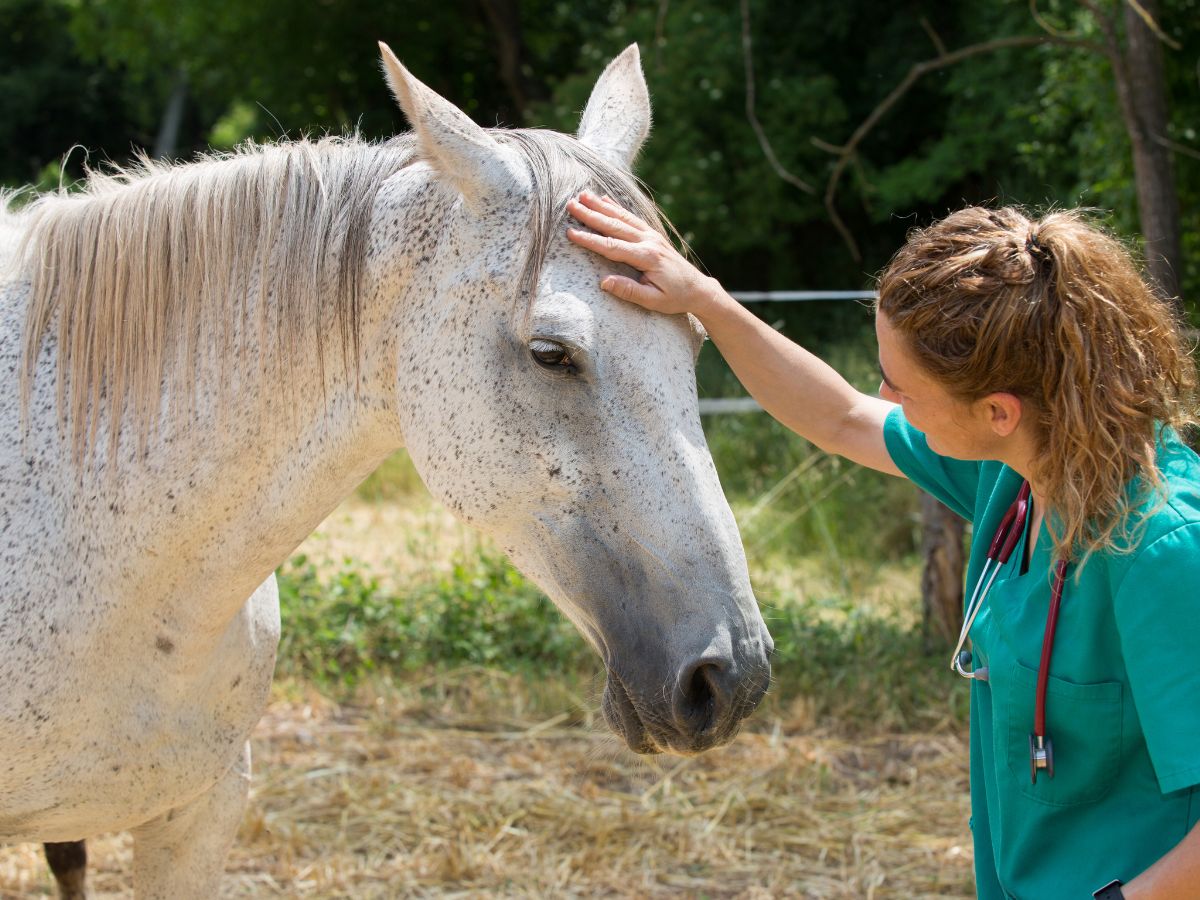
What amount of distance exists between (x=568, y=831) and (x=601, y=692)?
1842 mm

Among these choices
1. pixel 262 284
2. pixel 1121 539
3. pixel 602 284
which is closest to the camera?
pixel 1121 539

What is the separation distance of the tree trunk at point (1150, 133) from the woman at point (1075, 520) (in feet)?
9.73

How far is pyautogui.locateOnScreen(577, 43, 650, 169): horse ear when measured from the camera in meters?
1.95

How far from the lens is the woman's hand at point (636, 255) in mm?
1640

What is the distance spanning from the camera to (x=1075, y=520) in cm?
141

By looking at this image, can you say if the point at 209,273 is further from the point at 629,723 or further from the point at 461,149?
the point at 629,723

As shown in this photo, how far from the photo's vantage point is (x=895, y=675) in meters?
4.37

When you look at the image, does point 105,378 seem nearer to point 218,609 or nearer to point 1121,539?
point 218,609

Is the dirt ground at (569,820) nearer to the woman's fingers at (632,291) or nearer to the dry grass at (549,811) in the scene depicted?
the dry grass at (549,811)

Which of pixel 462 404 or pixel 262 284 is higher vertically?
pixel 262 284

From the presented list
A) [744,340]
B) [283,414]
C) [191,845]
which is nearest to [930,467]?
[744,340]

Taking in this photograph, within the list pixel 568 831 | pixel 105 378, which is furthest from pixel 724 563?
pixel 568 831

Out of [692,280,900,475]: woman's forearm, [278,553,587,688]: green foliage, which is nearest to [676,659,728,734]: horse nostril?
[692,280,900,475]: woman's forearm

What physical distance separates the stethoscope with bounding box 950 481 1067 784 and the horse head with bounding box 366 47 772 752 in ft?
1.07
